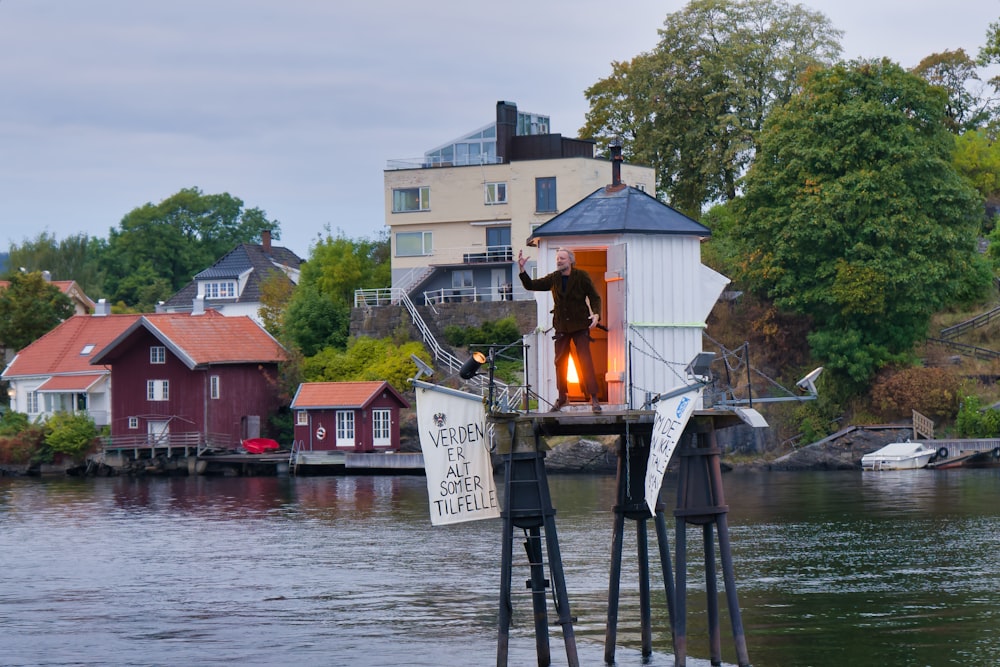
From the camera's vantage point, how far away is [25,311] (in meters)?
93.6

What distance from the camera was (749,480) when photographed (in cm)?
6475

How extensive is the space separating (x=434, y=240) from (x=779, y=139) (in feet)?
82.6

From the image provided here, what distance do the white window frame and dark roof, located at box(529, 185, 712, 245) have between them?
6557 cm

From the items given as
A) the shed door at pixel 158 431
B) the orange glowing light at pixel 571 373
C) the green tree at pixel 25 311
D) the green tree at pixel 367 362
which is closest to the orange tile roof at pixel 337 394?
the green tree at pixel 367 362

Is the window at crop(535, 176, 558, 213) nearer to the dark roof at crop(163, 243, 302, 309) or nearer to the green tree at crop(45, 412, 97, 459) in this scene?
the green tree at crop(45, 412, 97, 459)

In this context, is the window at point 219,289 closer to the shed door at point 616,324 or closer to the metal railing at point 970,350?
the metal railing at point 970,350

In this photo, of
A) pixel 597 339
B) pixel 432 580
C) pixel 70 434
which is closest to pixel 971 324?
pixel 70 434

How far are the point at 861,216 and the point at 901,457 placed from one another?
35.8 feet

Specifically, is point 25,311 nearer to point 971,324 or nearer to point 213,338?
point 213,338

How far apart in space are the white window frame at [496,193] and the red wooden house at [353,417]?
17.1 metres

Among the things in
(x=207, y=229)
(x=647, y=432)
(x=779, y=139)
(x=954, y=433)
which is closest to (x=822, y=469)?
(x=954, y=433)

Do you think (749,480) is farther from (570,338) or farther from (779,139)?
(570,338)

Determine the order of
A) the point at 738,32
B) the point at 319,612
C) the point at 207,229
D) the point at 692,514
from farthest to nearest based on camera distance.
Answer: the point at 207,229
the point at 738,32
the point at 319,612
the point at 692,514

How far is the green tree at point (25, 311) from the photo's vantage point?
307 feet
